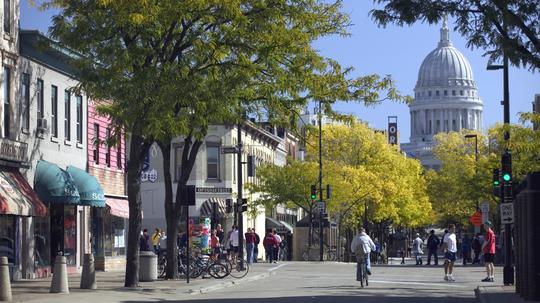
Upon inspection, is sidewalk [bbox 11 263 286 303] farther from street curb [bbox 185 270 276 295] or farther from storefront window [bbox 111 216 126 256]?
storefront window [bbox 111 216 126 256]

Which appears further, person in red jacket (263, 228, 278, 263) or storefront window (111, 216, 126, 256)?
person in red jacket (263, 228, 278, 263)

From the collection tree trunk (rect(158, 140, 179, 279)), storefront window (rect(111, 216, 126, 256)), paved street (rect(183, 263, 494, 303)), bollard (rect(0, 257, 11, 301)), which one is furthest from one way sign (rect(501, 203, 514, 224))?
storefront window (rect(111, 216, 126, 256))

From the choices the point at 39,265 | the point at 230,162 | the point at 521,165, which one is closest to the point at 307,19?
the point at 39,265

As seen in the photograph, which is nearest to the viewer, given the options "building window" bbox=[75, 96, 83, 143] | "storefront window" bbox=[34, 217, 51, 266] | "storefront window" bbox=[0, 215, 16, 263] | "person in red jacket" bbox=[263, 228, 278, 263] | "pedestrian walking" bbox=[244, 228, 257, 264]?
"storefront window" bbox=[0, 215, 16, 263]

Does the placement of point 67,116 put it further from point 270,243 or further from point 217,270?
point 270,243

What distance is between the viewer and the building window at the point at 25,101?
37156mm

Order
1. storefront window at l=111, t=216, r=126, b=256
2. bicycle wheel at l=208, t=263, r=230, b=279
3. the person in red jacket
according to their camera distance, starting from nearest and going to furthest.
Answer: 1. bicycle wheel at l=208, t=263, r=230, b=279
2. storefront window at l=111, t=216, r=126, b=256
3. the person in red jacket

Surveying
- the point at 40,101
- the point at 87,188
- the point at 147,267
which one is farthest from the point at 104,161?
the point at 147,267

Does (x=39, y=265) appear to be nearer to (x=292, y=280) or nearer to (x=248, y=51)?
(x=292, y=280)

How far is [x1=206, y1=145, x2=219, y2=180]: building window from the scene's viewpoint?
75812 mm

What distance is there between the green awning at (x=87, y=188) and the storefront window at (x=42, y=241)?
173cm

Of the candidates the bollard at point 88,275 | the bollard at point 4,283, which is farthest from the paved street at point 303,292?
the bollard at point 4,283

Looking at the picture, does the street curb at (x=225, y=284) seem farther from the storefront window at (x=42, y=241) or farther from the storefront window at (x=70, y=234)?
the storefront window at (x=70, y=234)

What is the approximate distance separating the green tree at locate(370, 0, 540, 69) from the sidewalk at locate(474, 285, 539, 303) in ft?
18.6
